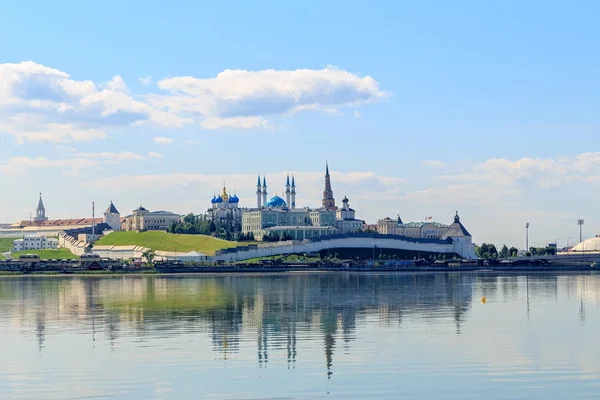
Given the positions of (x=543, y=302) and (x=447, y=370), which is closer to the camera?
(x=447, y=370)

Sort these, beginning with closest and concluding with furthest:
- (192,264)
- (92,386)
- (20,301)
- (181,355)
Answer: (92,386), (181,355), (20,301), (192,264)

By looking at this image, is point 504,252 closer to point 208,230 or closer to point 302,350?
point 208,230

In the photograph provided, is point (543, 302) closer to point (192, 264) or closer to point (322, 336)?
point (322, 336)

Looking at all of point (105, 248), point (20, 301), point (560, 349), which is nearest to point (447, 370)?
point (560, 349)

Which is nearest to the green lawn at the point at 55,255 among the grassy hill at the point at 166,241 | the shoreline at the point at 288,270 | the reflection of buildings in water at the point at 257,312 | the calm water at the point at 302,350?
the grassy hill at the point at 166,241

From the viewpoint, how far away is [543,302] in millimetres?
59062

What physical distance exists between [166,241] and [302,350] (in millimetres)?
146812

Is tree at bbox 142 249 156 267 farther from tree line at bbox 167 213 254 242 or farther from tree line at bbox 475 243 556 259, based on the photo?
tree line at bbox 475 243 556 259

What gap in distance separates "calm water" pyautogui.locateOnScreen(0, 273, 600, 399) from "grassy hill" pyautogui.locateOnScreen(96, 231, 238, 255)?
106 m

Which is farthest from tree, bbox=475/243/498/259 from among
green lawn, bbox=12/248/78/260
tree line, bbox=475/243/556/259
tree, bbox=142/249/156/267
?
green lawn, bbox=12/248/78/260

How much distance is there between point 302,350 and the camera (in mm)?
34250

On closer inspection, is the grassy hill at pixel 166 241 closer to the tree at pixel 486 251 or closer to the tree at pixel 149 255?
the tree at pixel 149 255

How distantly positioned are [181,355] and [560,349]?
1276 centimetres

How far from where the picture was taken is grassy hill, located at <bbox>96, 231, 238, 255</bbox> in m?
166
